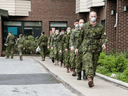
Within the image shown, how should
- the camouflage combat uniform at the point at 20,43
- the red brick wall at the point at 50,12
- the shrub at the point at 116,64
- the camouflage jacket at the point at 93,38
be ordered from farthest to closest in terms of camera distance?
1. the red brick wall at the point at 50,12
2. the camouflage combat uniform at the point at 20,43
3. the shrub at the point at 116,64
4. the camouflage jacket at the point at 93,38

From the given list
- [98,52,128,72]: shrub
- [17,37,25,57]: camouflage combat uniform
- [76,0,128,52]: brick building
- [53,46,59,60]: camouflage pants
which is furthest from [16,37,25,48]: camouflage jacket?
[98,52,128,72]: shrub

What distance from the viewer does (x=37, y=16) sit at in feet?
95.3

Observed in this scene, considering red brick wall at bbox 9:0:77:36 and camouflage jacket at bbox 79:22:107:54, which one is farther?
red brick wall at bbox 9:0:77:36

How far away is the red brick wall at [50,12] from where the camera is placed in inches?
1142

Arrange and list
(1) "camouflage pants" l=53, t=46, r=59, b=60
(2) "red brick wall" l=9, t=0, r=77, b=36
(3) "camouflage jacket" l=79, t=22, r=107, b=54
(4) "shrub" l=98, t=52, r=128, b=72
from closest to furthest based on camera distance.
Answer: (3) "camouflage jacket" l=79, t=22, r=107, b=54, (4) "shrub" l=98, t=52, r=128, b=72, (1) "camouflage pants" l=53, t=46, r=59, b=60, (2) "red brick wall" l=9, t=0, r=77, b=36

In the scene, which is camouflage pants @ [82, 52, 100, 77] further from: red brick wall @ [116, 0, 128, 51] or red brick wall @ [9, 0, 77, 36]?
red brick wall @ [9, 0, 77, 36]

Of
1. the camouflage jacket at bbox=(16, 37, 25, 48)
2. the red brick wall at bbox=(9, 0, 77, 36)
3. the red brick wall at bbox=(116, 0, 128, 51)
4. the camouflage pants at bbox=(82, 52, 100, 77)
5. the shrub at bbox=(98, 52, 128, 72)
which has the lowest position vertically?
the shrub at bbox=(98, 52, 128, 72)

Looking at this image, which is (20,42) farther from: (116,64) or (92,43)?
(92,43)

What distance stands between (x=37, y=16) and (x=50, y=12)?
4.53 feet

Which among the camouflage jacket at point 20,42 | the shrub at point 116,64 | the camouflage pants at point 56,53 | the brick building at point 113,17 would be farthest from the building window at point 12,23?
the shrub at point 116,64

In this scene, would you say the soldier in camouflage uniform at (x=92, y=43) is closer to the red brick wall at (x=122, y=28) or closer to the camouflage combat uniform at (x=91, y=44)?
the camouflage combat uniform at (x=91, y=44)

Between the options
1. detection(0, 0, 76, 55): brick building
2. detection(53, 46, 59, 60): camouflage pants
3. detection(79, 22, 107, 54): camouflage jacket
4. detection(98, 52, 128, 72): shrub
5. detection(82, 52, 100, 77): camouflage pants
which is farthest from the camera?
detection(0, 0, 76, 55): brick building

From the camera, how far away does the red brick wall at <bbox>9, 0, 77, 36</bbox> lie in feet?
95.1

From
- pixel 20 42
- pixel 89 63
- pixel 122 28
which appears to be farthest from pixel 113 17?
pixel 89 63
